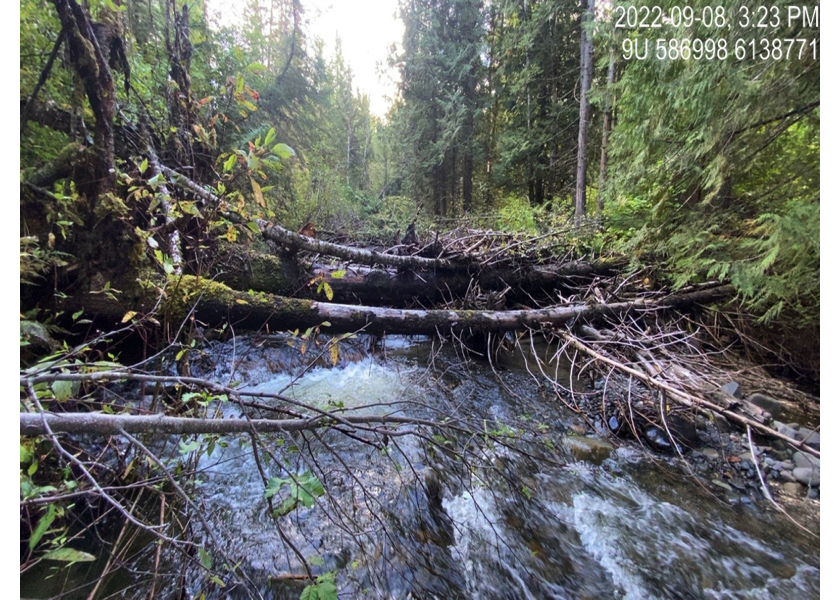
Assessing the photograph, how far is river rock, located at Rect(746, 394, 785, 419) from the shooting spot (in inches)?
131

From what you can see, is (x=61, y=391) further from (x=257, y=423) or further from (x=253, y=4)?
(x=253, y=4)

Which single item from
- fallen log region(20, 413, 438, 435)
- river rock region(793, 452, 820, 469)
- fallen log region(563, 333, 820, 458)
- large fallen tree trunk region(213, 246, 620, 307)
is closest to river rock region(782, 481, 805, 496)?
river rock region(793, 452, 820, 469)

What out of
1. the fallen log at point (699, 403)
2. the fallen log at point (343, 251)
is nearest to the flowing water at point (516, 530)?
the fallen log at point (699, 403)

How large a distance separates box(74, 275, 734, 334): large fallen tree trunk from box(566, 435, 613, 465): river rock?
1.36m

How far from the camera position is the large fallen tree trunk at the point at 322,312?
2.52m

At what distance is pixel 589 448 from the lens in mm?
3145

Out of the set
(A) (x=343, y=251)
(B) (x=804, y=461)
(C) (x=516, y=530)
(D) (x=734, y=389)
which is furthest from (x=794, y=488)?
(A) (x=343, y=251)

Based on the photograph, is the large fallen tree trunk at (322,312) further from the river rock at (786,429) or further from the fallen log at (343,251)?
the river rock at (786,429)

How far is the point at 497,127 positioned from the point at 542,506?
17.2 meters

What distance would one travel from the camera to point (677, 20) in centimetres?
332
